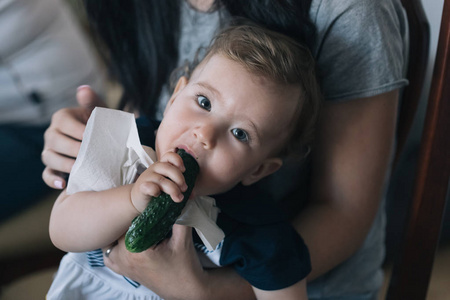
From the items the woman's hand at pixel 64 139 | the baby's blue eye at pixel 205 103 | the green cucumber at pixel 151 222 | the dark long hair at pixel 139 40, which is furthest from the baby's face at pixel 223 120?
the dark long hair at pixel 139 40

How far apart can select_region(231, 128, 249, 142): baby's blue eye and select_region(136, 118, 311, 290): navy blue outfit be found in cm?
13

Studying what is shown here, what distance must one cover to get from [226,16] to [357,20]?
280 millimetres

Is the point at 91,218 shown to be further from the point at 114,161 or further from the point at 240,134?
the point at 240,134

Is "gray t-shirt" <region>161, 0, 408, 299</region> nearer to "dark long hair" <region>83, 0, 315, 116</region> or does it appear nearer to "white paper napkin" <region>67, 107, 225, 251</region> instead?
"dark long hair" <region>83, 0, 315, 116</region>

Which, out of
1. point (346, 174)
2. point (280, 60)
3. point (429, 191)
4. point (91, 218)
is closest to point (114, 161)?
point (91, 218)

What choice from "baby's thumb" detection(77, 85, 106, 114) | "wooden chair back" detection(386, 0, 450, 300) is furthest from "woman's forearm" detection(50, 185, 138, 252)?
"wooden chair back" detection(386, 0, 450, 300)

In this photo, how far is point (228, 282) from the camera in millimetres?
791

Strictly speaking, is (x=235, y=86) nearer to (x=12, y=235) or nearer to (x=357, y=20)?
(x=357, y=20)

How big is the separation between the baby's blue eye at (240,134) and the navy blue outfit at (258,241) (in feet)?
0.43

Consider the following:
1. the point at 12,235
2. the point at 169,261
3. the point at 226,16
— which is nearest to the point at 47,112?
the point at 12,235

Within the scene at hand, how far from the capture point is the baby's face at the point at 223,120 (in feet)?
2.23

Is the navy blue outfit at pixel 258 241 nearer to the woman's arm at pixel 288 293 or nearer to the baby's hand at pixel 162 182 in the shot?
the woman's arm at pixel 288 293

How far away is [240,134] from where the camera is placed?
0.71 m

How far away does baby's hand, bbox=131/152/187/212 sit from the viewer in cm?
58
